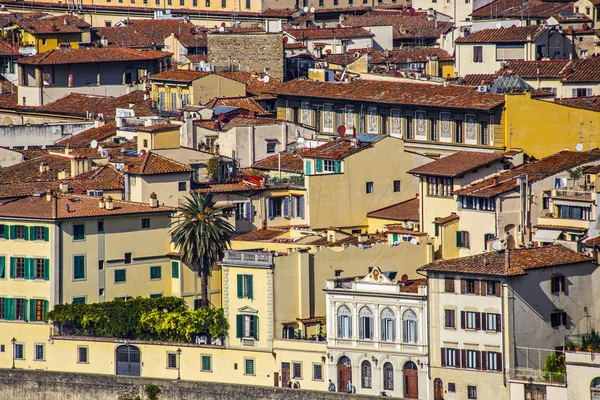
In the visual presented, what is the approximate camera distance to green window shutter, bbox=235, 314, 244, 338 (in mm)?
87000

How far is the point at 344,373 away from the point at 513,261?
25.5 feet

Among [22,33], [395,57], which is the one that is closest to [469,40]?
[395,57]

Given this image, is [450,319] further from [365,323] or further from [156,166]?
[156,166]

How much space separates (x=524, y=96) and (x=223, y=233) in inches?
654

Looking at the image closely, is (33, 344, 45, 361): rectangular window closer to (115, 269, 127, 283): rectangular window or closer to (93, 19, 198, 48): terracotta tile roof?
(115, 269, 127, 283): rectangular window

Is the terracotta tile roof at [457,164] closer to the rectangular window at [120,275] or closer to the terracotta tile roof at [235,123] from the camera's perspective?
the rectangular window at [120,275]

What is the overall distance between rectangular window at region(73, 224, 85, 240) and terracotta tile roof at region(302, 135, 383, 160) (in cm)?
1126

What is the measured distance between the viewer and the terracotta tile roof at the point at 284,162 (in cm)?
10075

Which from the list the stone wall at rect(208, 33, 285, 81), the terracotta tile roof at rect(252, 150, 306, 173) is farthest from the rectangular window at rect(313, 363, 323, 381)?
the stone wall at rect(208, 33, 285, 81)

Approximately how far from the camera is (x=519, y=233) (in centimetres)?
8769

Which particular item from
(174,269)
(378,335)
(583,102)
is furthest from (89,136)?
Answer: (378,335)

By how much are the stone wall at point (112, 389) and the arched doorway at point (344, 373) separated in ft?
3.21

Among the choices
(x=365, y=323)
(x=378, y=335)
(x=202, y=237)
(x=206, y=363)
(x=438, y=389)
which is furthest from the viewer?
(x=202, y=237)

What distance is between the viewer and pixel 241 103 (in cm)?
11638
